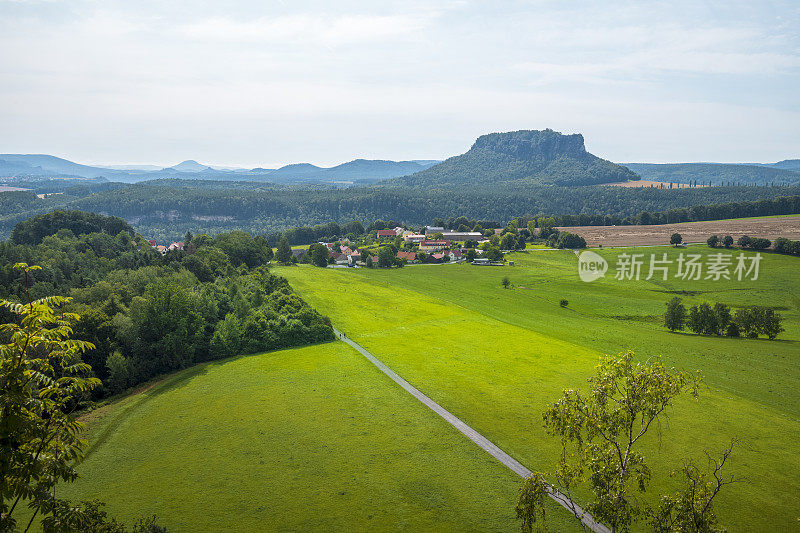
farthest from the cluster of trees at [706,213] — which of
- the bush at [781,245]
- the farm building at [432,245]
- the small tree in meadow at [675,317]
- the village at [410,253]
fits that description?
the small tree in meadow at [675,317]

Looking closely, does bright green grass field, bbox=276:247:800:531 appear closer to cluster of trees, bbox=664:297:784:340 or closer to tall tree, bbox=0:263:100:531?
→ cluster of trees, bbox=664:297:784:340

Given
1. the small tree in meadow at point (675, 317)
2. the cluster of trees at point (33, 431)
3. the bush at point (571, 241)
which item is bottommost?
the small tree in meadow at point (675, 317)

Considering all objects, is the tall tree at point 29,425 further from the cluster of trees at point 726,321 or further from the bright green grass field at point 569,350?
the cluster of trees at point 726,321

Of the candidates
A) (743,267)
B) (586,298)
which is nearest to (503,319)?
(586,298)

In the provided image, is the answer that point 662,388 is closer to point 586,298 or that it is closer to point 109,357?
point 109,357

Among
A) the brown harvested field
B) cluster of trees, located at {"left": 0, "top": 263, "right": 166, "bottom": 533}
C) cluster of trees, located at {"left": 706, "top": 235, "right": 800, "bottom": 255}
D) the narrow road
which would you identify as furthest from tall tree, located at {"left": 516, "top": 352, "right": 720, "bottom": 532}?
the brown harvested field

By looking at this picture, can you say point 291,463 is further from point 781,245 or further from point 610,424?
point 781,245

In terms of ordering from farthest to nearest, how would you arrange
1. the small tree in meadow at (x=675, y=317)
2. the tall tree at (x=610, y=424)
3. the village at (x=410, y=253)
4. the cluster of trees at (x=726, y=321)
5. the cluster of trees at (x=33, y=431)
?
1. the village at (x=410, y=253)
2. the small tree in meadow at (x=675, y=317)
3. the cluster of trees at (x=726, y=321)
4. the tall tree at (x=610, y=424)
5. the cluster of trees at (x=33, y=431)

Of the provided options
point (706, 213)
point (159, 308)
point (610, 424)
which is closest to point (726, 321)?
point (610, 424)

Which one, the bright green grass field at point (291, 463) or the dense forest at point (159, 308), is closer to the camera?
the bright green grass field at point (291, 463)
